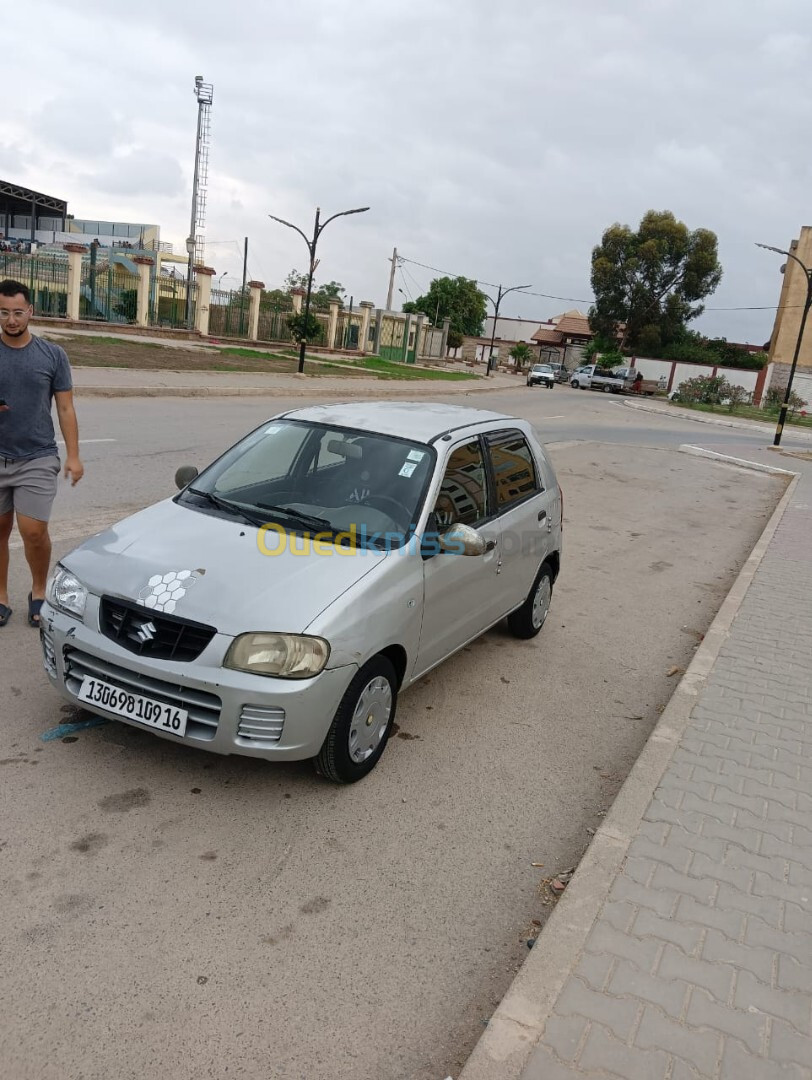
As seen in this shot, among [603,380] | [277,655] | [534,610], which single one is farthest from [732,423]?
[277,655]

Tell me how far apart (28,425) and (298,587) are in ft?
Result: 6.90

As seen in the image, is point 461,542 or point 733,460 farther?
point 733,460

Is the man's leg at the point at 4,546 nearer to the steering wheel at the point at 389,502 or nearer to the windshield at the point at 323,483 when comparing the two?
the windshield at the point at 323,483

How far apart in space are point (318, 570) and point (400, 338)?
162 ft

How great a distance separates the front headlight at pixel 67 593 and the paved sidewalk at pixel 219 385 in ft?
43.7

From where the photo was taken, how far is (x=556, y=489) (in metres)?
6.11

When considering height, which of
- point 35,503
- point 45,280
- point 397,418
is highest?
point 45,280

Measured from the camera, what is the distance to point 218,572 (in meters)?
3.62

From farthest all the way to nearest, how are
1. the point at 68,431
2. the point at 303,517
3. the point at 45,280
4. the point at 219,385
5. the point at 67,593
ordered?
1. the point at 45,280
2. the point at 219,385
3. the point at 68,431
4. the point at 303,517
5. the point at 67,593

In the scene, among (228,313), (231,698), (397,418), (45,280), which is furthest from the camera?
(228,313)

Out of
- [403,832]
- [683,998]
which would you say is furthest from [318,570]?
[683,998]

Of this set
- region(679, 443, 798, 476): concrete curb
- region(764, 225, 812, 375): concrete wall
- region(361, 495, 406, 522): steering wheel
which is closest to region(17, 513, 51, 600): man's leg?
region(361, 495, 406, 522): steering wheel

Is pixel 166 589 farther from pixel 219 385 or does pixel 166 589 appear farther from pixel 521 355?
pixel 521 355

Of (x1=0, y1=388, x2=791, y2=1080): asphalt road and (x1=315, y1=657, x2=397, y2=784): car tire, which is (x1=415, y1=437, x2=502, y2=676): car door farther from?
(x1=0, y1=388, x2=791, y2=1080): asphalt road
